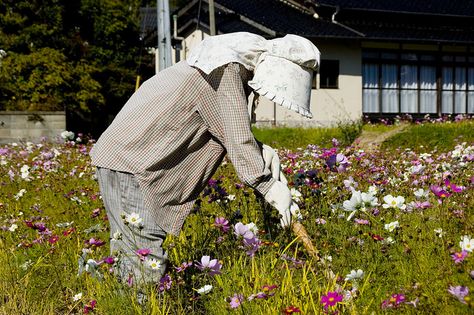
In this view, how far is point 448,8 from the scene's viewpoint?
23.3 meters

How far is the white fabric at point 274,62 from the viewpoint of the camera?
9.60 feet

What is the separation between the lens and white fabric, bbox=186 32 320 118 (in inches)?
115

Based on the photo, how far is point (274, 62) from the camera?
2938 mm

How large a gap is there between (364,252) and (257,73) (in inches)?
36.8

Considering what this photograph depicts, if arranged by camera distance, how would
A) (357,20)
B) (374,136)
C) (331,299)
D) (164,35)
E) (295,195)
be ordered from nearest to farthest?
(331,299) < (295,195) < (374,136) < (164,35) < (357,20)

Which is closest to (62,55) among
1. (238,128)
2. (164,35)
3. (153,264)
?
(164,35)

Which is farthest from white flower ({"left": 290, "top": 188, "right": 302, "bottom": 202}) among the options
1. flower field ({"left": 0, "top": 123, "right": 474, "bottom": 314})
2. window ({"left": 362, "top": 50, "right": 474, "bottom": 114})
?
window ({"left": 362, "top": 50, "right": 474, "bottom": 114})

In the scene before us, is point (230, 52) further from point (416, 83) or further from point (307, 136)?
point (416, 83)

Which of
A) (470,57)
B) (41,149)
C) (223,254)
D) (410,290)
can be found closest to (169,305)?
→ (223,254)

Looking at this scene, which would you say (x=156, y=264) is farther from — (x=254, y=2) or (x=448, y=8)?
(x=448, y=8)

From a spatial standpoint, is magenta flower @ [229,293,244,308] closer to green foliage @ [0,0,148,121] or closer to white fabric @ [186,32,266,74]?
white fabric @ [186,32,266,74]

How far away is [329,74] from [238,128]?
733 inches

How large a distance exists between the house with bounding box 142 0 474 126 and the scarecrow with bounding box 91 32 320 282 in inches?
653

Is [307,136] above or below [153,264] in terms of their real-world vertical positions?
below
